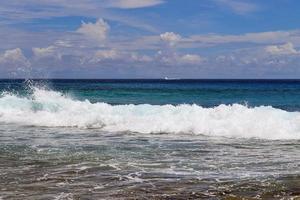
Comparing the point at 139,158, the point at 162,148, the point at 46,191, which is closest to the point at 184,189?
the point at 46,191

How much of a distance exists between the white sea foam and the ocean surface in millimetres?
53

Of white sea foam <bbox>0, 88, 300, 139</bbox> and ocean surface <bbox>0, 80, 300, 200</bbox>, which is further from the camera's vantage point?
white sea foam <bbox>0, 88, 300, 139</bbox>

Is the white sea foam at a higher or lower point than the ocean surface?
higher

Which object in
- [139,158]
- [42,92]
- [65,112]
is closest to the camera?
[139,158]

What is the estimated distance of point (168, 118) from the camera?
28.2m

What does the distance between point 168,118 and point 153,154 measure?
10.6 meters

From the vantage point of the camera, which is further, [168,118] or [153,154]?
[168,118]

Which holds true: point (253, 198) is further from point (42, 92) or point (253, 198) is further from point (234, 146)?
point (42, 92)

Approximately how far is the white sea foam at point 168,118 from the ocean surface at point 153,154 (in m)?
0.05

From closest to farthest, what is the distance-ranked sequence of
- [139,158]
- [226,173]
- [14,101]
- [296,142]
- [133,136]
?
[226,173] → [139,158] → [296,142] → [133,136] → [14,101]

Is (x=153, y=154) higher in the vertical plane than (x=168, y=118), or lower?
lower

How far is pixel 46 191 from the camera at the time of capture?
11820 millimetres

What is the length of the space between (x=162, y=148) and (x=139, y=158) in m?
2.81

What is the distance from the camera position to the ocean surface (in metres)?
12.0
